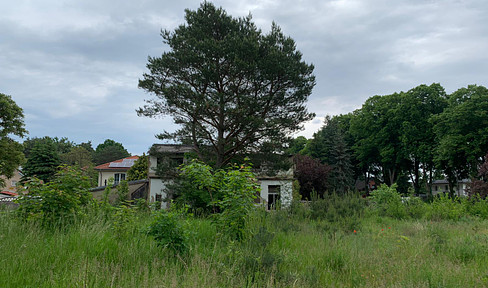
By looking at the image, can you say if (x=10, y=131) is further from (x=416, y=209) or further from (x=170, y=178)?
(x=416, y=209)

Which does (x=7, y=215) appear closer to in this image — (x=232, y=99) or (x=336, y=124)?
(x=232, y=99)

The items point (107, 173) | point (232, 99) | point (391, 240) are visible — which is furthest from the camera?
point (107, 173)

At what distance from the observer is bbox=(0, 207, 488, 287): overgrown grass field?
3654 mm

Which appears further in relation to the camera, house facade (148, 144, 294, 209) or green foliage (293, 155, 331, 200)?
green foliage (293, 155, 331, 200)

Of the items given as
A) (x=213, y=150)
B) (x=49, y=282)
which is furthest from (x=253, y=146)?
(x=49, y=282)

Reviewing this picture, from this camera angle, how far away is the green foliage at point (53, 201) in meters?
5.18

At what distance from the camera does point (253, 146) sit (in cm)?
1828

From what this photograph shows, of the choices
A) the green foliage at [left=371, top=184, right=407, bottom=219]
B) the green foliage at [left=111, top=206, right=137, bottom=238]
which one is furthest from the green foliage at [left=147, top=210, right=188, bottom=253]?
the green foliage at [left=371, top=184, right=407, bottom=219]

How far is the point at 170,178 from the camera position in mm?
19344

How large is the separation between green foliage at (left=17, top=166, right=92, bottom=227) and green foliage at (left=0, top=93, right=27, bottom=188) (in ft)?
86.9

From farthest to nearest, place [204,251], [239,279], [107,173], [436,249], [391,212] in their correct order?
[107,173] → [391,212] → [436,249] → [204,251] → [239,279]

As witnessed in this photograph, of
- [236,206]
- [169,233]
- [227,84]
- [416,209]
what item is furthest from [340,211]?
[227,84]

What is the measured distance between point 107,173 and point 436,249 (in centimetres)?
4627

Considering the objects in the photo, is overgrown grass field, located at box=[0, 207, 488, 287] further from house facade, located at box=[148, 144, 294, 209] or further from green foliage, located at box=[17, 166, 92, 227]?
house facade, located at box=[148, 144, 294, 209]
